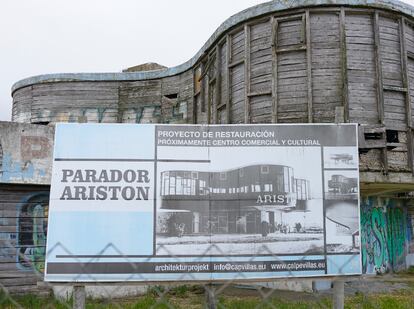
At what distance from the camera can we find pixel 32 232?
9.99 meters

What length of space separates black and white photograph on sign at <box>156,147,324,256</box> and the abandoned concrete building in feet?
16.8

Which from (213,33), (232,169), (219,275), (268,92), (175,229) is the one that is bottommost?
(219,275)

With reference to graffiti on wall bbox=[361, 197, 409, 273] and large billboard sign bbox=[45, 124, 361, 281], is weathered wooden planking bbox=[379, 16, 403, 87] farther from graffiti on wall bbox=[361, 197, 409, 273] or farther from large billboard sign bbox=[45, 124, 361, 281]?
large billboard sign bbox=[45, 124, 361, 281]

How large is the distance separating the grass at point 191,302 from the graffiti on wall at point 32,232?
2.53ft

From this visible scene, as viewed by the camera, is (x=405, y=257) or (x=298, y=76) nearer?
(x=298, y=76)

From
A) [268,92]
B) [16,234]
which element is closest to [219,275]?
[16,234]

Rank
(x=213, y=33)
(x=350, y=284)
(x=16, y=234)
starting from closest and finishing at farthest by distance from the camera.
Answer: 1. (x=16, y=234)
2. (x=350, y=284)
3. (x=213, y=33)

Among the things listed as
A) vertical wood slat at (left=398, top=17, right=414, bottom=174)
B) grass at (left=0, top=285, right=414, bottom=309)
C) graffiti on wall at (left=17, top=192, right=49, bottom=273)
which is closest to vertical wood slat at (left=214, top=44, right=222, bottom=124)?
vertical wood slat at (left=398, top=17, right=414, bottom=174)

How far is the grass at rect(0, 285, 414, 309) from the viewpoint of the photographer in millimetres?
8938

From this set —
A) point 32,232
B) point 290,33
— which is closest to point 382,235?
point 290,33

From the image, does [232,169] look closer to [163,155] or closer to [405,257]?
[163,155]

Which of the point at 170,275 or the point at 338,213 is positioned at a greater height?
the point at 338,213

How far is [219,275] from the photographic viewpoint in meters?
5.89

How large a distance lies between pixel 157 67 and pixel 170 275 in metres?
20.1
